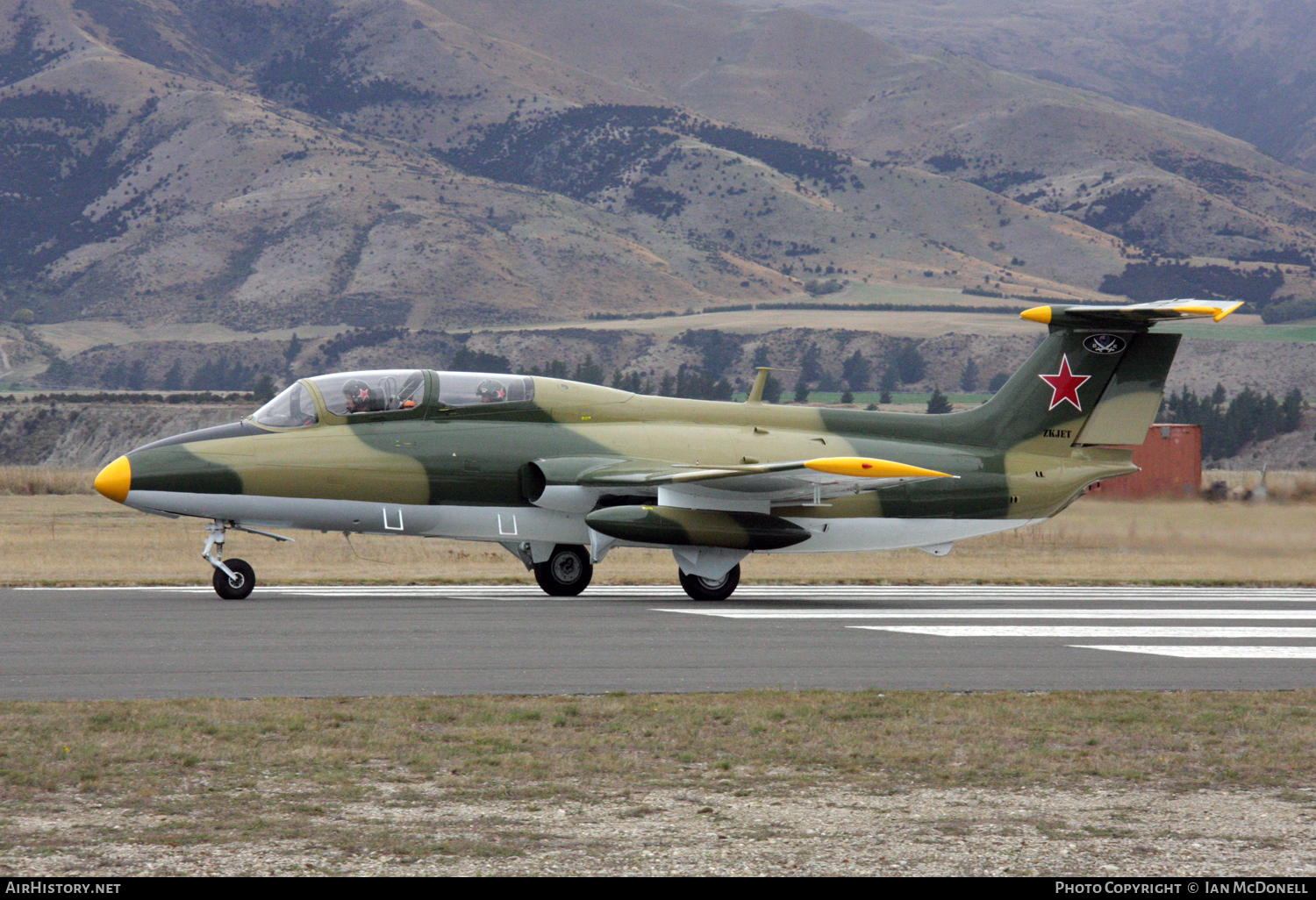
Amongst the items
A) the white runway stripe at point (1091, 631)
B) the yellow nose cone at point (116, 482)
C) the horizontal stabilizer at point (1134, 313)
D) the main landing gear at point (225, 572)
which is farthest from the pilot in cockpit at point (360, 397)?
the horizontal stabilizer at point (1134, 313)

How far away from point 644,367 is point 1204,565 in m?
157

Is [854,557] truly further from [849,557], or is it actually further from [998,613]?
[998,613]

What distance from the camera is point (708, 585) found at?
19.6 meters

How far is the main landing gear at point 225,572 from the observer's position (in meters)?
18.4

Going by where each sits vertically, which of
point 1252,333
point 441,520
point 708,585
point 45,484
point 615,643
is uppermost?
point 1252,333

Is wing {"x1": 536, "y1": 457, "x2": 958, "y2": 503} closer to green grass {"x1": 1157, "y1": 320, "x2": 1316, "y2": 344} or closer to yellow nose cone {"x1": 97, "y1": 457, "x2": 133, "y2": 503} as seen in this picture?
yellow nose cone {"x1": 97, "y1": 457, "x2": 133, "y2": 503}

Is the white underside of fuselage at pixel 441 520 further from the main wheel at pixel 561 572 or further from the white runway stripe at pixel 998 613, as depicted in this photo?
the white runway stripe at pixel 998 613

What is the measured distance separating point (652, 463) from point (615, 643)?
584cm

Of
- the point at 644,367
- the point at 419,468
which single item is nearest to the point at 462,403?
the point at 419,468

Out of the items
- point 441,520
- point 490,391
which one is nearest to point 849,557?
point 490,391

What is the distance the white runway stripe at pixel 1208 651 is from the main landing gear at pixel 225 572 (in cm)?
1018

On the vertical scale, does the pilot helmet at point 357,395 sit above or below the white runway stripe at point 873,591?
above

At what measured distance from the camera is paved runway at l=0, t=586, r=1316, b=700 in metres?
11.5

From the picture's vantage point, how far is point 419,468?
18891 millimetres
